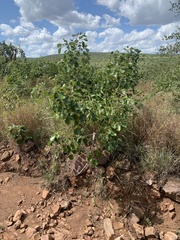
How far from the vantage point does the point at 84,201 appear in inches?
91.9

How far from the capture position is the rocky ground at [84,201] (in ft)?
6.71

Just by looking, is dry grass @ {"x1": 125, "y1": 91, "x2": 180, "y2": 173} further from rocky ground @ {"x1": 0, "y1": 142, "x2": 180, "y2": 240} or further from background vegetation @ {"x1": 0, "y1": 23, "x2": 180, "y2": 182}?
rocky ground @ {"x1": 0, "y1": 142, "x2": 180, "y2": 240}

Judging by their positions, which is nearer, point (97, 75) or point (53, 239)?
point (53, 239)

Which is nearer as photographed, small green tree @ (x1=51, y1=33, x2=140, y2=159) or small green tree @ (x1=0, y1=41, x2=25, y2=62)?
small green tree @ (x1=51, y1=33, x2=140, y2=159)

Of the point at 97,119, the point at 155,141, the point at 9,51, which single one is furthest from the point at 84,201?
the point at 9,51

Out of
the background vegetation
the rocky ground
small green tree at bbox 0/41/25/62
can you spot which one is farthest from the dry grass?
small green tree at bbox 0/41/25/62

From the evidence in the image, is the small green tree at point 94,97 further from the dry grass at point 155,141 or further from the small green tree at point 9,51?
the small green tree at point 9,51

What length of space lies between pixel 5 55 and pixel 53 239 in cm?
770

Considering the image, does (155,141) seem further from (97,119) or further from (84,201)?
(84,201)

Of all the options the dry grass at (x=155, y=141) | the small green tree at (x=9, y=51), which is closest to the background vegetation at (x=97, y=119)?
the dry grass at (x=155, y=141)

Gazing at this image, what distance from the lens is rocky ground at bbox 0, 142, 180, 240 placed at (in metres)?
2.04

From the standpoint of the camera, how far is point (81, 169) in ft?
8.17

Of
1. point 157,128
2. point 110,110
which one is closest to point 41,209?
point 110,110

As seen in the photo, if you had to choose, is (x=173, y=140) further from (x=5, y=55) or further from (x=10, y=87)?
(x=5, y=55)
